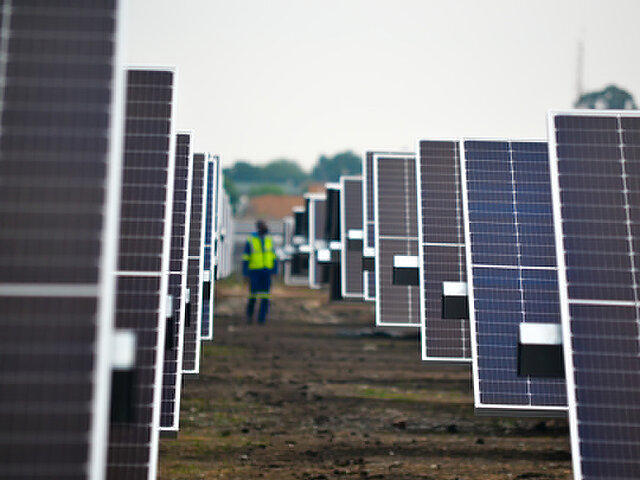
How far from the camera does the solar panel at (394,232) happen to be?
12.9 metres

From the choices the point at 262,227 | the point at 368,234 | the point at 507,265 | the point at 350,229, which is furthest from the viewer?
the point at 350,229

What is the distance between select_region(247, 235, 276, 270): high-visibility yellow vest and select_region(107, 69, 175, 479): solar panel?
12.3 metres

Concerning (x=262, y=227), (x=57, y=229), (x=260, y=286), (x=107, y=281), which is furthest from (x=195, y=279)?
(x=260, y=286)

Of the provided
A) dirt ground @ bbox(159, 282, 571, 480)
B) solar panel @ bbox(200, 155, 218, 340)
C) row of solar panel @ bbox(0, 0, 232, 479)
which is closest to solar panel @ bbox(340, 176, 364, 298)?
dirt ground @ bbox(159, 282, 571, 480)

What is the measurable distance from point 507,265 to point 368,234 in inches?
305

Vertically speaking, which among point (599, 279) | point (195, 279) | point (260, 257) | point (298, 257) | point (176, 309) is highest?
point (298, 257)

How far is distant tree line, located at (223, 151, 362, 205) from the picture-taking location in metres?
162

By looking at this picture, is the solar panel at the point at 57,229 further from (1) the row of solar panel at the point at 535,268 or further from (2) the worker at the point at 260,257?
(2) the worker at the point at 260,257

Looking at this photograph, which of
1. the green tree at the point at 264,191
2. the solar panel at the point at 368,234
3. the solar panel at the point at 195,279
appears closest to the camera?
the solar panel at the point at 195,279

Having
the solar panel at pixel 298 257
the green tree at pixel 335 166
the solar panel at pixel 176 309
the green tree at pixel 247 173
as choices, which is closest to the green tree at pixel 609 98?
the solar panel at pixel 298 257

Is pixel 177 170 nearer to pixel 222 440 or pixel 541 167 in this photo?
pixel 222 440

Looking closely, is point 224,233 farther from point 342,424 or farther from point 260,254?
point 342,424

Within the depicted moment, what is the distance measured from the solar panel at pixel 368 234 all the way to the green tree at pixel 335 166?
13914cm

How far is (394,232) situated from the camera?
13.7m
